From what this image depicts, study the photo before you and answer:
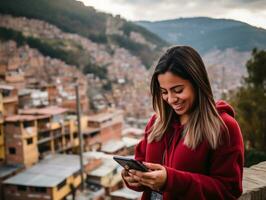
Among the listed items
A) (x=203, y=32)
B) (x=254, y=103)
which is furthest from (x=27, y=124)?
(x=203, y=32)

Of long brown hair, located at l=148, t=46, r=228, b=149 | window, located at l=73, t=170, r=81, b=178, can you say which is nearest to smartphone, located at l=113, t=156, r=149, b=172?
long brown hair, located at l=148, t=46, r=228, b=149

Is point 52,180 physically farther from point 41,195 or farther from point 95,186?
point 95,186

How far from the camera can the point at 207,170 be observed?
1.10 meters

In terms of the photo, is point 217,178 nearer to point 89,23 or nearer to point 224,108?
point 224,108

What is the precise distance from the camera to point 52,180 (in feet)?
36.2

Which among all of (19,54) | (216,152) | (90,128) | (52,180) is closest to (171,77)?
(216,152)

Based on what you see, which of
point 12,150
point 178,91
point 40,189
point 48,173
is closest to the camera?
point 178,91

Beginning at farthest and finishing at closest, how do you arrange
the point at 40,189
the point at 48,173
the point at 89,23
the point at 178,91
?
the point at 89,23 < the point at 48,173 < the point at 40,189 < the point at 178,91

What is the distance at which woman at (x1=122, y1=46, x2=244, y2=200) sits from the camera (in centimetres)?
101

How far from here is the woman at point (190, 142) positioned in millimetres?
1011

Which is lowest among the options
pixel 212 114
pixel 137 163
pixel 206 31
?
pixel 137 163

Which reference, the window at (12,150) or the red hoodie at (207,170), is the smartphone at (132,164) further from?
the window at (12,150)

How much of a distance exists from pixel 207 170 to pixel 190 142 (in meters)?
0.11

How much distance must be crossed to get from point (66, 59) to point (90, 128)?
942 inches
